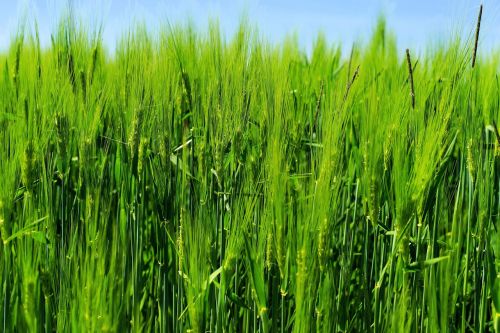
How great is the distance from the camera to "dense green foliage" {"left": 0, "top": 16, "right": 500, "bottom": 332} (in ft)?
3.66

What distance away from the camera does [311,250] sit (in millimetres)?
1102

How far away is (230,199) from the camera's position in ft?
4.42

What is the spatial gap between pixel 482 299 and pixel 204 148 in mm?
643

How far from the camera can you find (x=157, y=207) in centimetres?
138

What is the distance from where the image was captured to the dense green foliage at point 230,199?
111cm

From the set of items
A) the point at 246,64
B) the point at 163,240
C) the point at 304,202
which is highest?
the point at 246,64

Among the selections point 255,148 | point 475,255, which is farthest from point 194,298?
point 475,255

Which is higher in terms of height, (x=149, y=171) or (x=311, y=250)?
(x=149, y=171)

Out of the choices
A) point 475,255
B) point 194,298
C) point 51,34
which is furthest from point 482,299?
point 51,34

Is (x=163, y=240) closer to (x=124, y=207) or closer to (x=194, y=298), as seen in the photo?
(x=124, y=207)

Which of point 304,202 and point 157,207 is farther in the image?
point 157,207

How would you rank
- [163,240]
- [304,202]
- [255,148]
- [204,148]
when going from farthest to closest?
[255,148]
[163,240]
[204,148]
[304,202]

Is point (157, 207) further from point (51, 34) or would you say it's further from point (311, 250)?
point (51, 34)

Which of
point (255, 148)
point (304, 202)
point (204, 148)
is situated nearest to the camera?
point (304, 202)
